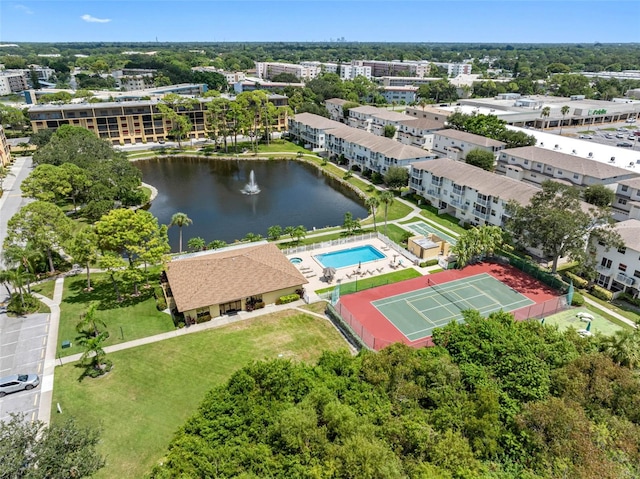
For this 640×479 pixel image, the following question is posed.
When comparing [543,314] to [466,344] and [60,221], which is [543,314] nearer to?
[466,344]

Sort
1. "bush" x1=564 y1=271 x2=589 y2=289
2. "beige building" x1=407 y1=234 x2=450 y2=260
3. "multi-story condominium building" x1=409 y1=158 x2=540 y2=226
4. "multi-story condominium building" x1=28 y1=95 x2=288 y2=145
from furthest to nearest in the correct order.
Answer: "multi-story condominium building" x1=28 y1=95 x2=288 y2=145
"multi-story condominium building" x1=409 y1=158 x2=540 y2=226
"beige building" x1=407 y1=234 x2=450 y2=260
"bush" x1=564 y1=271 x2=589 y2=289

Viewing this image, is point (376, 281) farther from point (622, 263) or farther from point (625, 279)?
point (625, 279)

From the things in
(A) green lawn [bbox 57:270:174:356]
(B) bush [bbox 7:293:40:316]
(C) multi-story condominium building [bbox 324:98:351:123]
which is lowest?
(A) green lawn [bbox 57:270:174:356]

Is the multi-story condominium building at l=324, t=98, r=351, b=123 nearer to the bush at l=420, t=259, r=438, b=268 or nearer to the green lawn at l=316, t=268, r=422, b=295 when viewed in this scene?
the bush at l=420, t=259, r=438, b=268

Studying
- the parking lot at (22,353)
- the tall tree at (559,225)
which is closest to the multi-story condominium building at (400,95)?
the tall tree at (559,225)

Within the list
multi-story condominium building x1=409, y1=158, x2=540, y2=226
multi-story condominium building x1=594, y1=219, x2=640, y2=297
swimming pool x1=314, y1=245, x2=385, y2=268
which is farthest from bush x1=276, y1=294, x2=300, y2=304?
multi-story condominium building x1=594, y1=219, x2=640, y2=297

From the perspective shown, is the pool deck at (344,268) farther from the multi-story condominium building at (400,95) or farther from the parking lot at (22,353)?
the multi-story condominium building at (400,95)

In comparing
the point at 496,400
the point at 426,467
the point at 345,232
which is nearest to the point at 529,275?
the point at 345,232
